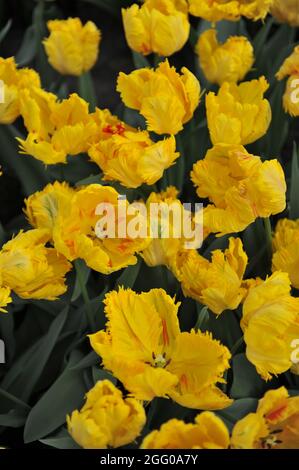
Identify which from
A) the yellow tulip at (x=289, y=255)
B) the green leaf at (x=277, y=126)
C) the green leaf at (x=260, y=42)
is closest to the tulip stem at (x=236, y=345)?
the yellow tulip at (x=289, y=255)

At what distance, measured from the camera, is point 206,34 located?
1.55m

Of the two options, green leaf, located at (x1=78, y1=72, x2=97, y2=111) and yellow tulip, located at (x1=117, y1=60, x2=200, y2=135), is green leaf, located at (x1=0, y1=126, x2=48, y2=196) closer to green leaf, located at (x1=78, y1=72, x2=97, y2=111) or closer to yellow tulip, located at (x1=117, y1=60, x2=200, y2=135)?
green leaf, located at (x1=78, y1=72, x2=97, y2=111)

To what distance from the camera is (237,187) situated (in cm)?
113

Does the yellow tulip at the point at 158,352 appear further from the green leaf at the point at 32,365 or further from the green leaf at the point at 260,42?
the green leaf at the point at 260,42

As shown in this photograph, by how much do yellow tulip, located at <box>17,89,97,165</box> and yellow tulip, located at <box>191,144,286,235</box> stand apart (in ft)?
0.71

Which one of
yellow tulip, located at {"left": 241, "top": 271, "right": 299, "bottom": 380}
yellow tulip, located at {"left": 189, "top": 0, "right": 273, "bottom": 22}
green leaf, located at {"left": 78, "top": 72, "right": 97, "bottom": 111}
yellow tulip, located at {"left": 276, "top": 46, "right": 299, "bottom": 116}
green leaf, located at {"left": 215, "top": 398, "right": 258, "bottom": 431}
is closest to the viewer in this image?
yellow tulip, located at {"left": 241, "top": 271, "right": 299, "bottom": 380}

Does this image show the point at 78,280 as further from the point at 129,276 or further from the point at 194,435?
the point at 194,435

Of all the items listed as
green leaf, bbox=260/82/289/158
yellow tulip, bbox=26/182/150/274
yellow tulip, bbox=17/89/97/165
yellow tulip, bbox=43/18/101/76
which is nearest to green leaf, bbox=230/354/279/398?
yellow tulip, bbox=26/182/150/274

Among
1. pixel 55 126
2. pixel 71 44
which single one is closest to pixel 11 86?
pixel 55 126

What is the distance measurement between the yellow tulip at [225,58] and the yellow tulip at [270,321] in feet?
2.02

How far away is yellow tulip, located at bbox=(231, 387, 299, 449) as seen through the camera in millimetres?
919

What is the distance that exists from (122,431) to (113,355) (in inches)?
4.0
